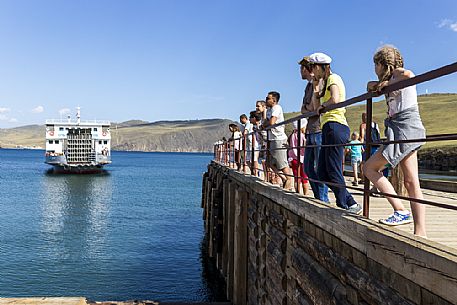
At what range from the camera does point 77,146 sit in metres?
75.1

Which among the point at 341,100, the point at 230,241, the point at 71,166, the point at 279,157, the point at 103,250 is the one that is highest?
the point at 341,100

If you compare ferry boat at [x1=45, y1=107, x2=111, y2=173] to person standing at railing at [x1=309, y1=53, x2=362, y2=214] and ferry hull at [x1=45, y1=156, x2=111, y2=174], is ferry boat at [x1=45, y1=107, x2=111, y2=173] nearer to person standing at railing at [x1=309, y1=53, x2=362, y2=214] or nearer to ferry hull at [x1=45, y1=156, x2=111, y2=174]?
ferry hull at [x1=45, y1=156, x2=111, y2=174]

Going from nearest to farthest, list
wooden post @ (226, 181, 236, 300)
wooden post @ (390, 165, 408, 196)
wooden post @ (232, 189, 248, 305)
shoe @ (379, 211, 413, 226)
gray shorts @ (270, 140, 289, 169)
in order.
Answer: shoe @ (379, 211, 413, 226)
wooden post @ (390, 165, 408, 196)
gray shorts @ (270, 140, 289, 169)
wooden post @ (232, 189, 248, 305)
wooden post @ (226, 181, 236, 300)

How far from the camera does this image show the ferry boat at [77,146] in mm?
73688

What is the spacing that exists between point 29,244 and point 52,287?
7171 mm

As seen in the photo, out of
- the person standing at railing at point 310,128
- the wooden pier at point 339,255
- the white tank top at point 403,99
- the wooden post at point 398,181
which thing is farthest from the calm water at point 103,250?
the white tank top at point 403,99

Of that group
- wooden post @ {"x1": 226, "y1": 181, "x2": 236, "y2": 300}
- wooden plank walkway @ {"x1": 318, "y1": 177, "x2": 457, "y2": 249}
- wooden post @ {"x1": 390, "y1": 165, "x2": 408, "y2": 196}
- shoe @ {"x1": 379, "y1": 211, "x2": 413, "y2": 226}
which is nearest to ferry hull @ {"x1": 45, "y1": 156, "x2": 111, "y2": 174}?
wooden post @ {"x1": 226, "y1": 181, "x2": 236, "y2": 300}

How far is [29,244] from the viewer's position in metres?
22.4

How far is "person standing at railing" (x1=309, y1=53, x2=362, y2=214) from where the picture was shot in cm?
584

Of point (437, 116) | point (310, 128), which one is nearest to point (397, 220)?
point (310, 128)

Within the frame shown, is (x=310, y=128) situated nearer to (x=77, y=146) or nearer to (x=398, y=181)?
(x=398, y=181)

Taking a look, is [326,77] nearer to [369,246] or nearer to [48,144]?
[369,246]

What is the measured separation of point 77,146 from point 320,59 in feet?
240

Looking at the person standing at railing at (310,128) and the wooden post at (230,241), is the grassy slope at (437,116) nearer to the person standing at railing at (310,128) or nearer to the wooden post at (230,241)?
the wooden post at (230,241)
